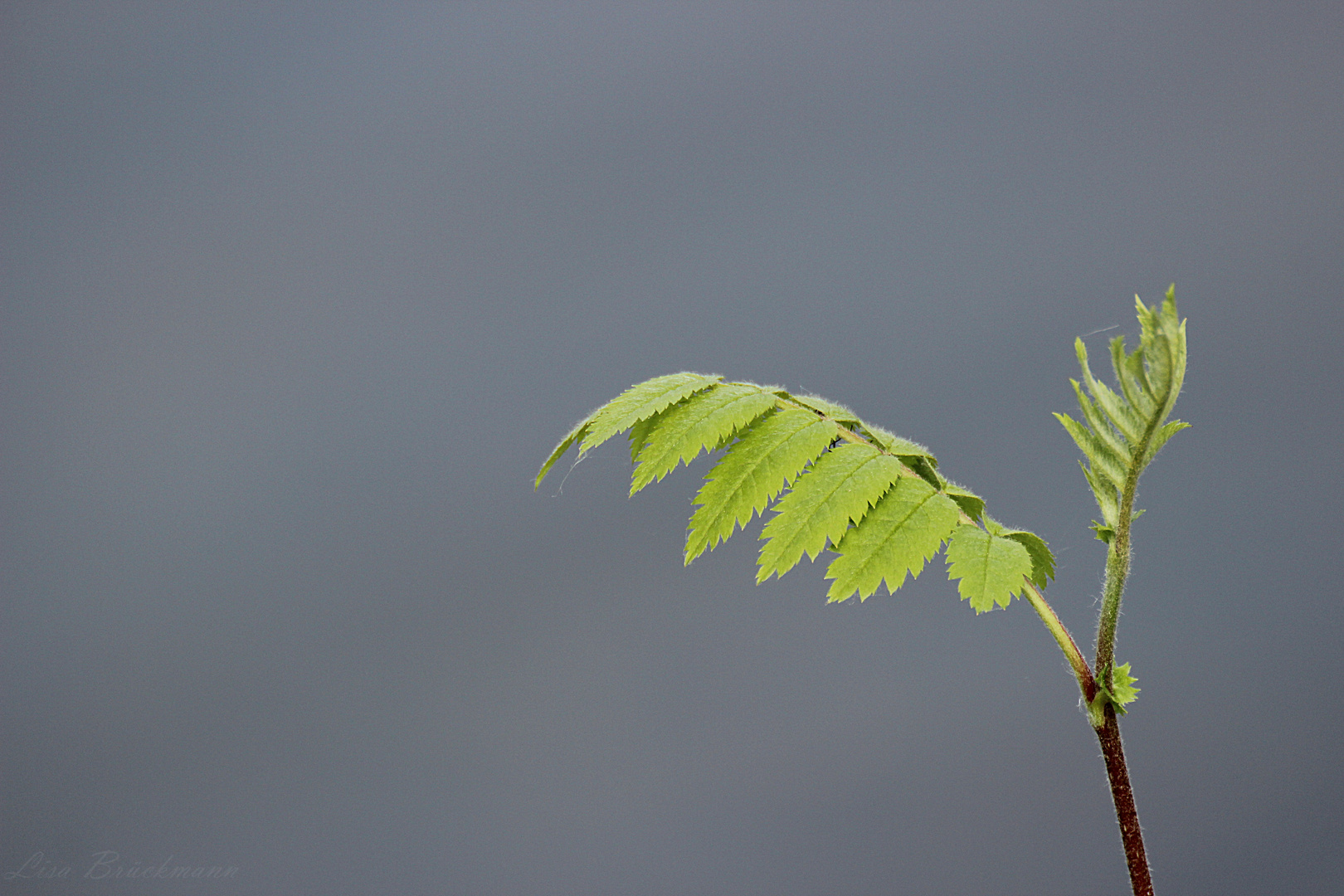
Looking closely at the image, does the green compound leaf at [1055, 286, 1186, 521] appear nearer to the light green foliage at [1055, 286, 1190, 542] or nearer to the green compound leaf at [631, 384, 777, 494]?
the light green foliage at [1055, 286, 1190, 542]

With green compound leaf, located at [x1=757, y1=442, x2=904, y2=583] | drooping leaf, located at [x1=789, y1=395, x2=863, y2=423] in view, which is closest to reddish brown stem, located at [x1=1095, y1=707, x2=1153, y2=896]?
green compound leaf, located at [x1=757, y1=442, x2=904, y2=583]

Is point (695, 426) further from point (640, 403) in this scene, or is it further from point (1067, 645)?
point (1067, 645)

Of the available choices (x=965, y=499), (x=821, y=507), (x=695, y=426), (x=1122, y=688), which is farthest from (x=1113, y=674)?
(x=695, y=426)

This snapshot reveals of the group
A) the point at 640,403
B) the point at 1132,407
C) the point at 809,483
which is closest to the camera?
the point at 1132,407

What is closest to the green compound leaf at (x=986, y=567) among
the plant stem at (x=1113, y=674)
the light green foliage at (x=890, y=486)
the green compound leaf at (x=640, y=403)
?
the light green foliage at (x=890, y=486)

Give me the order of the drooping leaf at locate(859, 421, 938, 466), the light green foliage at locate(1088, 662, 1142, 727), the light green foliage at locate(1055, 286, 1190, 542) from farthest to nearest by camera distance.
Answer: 1. the drooping leaf at locate(859, 421, 938, 466)
2. the light green foliage at locate(1088, 662, 1142, 727)
3. the light green foliage at locate(1055, 286, 1190, 542)

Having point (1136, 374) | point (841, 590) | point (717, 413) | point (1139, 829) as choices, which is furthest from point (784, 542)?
point (1139, 829)
